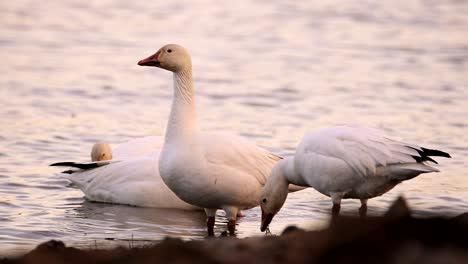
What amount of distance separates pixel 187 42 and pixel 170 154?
10133 millimetres

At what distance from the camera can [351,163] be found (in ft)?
30.5

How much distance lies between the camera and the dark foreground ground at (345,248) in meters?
5.28

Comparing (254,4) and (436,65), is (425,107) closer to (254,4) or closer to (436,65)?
(436,65)

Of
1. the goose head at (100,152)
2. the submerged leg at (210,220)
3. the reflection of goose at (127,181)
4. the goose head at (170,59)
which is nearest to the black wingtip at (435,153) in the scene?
the submerged leg at (210,220)

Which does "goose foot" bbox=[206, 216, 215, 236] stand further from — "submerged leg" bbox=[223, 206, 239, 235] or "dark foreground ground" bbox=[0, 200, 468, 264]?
"dark foreground ground" bbox=[0, 200, 468, 264]

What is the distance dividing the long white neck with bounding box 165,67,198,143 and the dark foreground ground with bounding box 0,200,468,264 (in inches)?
129

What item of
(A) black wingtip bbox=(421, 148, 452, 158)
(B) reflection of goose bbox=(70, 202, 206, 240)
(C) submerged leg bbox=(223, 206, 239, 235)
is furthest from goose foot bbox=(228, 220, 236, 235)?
(A) black wingtip bbox=(421, 148, 452, 158)

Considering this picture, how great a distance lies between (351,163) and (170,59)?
220cm

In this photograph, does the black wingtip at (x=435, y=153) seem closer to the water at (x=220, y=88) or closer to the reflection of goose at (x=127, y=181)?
the water at (x=220, y=88)

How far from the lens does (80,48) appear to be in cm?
1922

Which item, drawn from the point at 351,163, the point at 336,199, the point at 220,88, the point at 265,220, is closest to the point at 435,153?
the point at 351,163

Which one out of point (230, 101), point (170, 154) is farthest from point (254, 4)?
point (170, 154)

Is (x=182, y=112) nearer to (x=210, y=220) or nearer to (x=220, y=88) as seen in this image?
(x=210, y=220)

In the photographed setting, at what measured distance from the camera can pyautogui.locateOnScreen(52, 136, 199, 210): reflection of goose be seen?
11.3m
